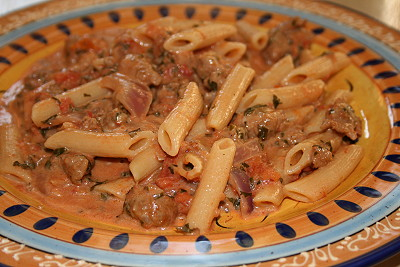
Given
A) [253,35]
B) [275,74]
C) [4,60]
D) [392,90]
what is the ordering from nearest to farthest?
[392,90] < [275,74] < [4,60] < [253,35]

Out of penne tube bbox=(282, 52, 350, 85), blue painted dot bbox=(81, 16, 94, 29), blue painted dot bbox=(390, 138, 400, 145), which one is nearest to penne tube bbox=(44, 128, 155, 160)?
penne tube bbox=(282, 52, 350, 85)

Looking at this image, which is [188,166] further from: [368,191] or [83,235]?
[368,191]

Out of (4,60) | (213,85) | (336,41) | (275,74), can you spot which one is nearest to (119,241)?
(213,85)

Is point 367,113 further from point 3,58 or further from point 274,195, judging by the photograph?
point 3,58

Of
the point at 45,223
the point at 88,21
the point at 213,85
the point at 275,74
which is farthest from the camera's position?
the point at 88,21

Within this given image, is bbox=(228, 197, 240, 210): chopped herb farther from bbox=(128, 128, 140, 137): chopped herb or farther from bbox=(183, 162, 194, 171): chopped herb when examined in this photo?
bbox=(128, 128, 140, 137): chopped herb

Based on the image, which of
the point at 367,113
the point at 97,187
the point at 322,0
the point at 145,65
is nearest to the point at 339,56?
the point at 367,113

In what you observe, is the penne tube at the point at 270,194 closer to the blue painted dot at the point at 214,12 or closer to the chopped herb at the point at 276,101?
the chopped herb at the point at 276,101
